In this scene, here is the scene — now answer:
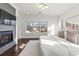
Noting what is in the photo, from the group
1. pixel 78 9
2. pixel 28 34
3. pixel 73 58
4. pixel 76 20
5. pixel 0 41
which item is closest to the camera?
pixel 73 58

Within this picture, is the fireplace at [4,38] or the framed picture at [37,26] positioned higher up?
the framed picture at [37,26]

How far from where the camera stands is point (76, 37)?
3236 millimetres

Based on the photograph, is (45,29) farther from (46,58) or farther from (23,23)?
(46,58)

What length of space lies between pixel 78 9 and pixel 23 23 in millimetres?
4932

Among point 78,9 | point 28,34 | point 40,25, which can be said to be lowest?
point 28,34

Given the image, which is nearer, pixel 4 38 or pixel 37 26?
pixel 4 38

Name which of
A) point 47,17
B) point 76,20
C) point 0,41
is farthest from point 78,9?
point 47,17

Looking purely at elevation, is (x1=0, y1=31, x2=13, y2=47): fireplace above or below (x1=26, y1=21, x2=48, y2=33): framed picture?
below

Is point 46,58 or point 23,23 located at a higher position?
point 23,23

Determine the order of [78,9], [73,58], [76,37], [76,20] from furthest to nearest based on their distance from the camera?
[76,20] → [78,9] → [76,37] → [73,58]

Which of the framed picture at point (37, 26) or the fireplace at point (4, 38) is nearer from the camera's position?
the fireplace at point (4, 38)

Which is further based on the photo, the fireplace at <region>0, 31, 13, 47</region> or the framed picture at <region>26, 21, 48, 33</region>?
the framed picture at <region>26, 21, 48, 33</region>

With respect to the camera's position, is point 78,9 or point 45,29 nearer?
point 78,9

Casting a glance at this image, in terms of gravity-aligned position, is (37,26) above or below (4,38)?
above
